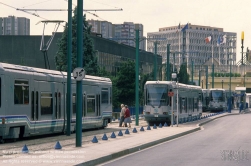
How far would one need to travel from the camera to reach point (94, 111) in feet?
120

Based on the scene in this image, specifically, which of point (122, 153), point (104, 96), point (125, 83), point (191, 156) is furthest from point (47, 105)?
point (125, 83)

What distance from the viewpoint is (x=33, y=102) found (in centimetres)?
2736

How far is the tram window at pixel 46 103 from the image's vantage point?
93.1 ft

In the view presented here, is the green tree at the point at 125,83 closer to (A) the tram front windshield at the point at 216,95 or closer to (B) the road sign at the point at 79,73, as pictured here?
(A) the tram front windshield at the point at 216,95

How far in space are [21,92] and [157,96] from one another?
75.1 ft

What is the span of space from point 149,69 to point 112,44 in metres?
26.2

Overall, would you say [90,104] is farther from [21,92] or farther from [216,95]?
[216,95]

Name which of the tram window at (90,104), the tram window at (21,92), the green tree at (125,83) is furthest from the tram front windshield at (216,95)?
the tram window at (21,92)

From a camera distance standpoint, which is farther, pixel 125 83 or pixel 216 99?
pixel 216 99

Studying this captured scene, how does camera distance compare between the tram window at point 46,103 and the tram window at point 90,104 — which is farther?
the tram window at point 90,104

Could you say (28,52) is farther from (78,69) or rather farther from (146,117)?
(78,69)

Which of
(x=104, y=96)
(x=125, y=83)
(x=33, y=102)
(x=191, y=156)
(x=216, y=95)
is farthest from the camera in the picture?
(x=216, y=95)

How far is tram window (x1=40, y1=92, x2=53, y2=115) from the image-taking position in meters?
28.4

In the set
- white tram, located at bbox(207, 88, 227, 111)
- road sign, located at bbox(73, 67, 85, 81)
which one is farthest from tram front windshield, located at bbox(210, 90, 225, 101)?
road sign, located at bbox(73, 67, 85, 81)
